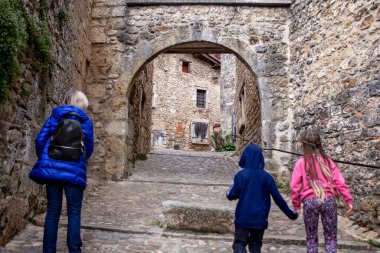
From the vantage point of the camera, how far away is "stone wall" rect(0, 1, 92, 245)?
10.4 ft

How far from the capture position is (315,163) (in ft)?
9.25

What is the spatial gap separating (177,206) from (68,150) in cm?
166

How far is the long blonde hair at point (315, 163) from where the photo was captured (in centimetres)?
272

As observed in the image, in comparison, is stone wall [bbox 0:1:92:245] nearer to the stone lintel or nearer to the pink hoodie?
the stone lintel

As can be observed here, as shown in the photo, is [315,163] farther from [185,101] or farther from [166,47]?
[185,101]

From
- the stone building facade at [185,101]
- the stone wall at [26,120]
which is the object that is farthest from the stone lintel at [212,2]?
the stone building facade at [185,101]

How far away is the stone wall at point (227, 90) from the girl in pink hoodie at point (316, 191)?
1830 cm

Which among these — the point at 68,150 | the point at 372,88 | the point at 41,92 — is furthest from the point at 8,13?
the point at 372,88

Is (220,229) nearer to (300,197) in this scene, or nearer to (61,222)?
(300,197)

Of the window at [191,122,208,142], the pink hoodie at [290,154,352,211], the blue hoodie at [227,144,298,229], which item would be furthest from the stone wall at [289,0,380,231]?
the window at [191,122,208,142]

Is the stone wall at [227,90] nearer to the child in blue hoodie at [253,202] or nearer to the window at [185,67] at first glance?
the window at [185,67]

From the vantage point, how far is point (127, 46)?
22.7 feet

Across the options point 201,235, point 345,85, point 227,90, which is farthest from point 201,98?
point 201,235

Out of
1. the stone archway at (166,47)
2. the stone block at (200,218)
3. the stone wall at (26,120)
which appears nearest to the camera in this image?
the stone wall at (26,120)
